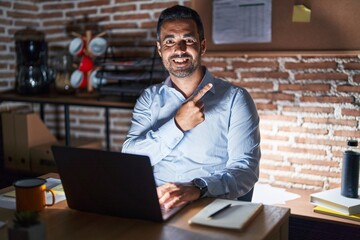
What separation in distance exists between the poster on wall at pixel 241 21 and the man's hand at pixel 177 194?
1284 millimetres

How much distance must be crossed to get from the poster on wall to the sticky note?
139mm

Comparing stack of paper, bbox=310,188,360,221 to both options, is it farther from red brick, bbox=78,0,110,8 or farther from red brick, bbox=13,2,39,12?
red brick, bbox=13,2,39,12

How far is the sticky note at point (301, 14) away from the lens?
7.55 ft

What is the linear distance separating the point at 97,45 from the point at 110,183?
1.86 m

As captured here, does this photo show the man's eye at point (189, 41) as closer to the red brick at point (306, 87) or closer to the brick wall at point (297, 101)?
the brick wall at point (297, 101)

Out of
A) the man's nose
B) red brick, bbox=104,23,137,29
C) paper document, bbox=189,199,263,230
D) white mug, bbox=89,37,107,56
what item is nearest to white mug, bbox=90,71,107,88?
white mug, bbox=89,37,107,56

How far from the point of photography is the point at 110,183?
1200 mm

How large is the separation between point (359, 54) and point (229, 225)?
1.46 m

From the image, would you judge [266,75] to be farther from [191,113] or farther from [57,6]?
[57,6]

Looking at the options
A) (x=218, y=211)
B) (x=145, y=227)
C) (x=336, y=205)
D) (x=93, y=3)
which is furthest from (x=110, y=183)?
(x=93, y=3)

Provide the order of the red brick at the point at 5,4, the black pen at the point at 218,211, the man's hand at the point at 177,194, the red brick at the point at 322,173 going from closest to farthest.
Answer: the black pen at the point at 218,211, the man's hand at the point at 177,194, the red brick at the point at 322,173, the red brick at the point at 5,4

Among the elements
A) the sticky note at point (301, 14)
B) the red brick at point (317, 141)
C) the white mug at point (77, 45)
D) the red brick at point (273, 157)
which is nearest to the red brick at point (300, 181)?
the red brick at point (273, 157)

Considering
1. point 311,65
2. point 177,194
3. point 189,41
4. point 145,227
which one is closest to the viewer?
point 145,227

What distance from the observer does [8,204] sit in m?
1.37
